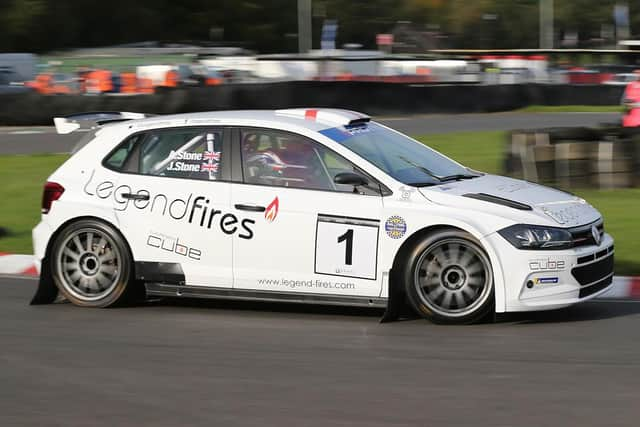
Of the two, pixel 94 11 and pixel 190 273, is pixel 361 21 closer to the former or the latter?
pixel 94 11

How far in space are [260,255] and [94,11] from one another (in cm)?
6726

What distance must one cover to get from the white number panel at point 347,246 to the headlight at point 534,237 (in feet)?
2.95

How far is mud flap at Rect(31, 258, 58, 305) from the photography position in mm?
8945

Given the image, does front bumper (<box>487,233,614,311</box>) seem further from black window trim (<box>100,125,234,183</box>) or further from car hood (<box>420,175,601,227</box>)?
black window trim (<box>100,125,234,183</box>)

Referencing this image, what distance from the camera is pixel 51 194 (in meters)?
8.98

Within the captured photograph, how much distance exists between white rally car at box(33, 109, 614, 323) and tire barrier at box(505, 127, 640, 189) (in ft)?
20.1

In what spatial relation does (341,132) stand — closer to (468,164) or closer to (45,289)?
(45,289)

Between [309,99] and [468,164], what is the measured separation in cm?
1148

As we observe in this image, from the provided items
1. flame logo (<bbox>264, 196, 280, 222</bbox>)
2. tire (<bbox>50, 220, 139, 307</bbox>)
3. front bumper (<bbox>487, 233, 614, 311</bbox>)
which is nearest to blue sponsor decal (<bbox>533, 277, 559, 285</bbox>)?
front bumper (<bbox>487, 233, 614, 311</bbox>)

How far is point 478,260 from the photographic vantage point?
7.88m

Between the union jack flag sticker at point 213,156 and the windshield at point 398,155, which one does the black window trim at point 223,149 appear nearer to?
the union jack flag sticker at point 213,156

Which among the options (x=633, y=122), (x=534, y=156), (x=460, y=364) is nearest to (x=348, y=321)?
(x=460, y=364)

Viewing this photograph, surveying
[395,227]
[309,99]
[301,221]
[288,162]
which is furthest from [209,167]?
[309,99]

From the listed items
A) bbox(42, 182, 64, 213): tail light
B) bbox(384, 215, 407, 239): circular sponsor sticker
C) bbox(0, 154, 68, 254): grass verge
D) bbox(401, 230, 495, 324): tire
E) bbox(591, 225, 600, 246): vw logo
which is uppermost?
bbox(42, 182, 64, 213): tail light
